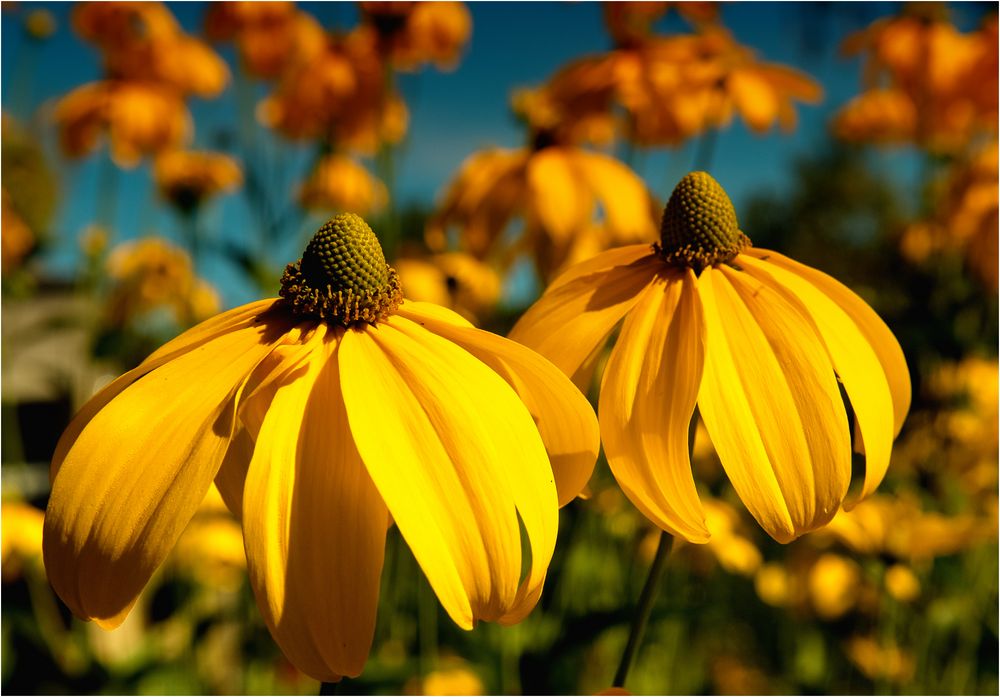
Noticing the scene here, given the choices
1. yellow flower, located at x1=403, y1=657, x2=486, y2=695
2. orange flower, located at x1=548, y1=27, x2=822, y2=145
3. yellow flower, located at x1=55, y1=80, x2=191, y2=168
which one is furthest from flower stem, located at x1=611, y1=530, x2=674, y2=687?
yellow flower, located at x1=55, y1=80, x2=191, y2=168

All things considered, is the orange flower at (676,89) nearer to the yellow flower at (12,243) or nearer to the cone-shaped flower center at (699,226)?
the cone-shaped flower center at (699,226)

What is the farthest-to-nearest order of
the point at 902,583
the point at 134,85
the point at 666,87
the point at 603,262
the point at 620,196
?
the point at 134,85
the point at 666,87
the point at 902,583
the point at 620,196
the point at 603,262

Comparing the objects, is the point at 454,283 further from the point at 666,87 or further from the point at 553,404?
the point at 553,404

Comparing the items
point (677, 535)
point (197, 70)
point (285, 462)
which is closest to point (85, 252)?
point (197, 70)

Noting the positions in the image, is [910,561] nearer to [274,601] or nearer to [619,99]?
[619,99]

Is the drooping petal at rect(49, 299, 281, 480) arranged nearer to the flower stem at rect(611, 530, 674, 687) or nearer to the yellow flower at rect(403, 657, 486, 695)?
the flower stem at rect(611, 530, 674, 687)

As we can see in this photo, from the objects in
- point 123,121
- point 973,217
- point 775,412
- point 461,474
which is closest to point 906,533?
point 973,217

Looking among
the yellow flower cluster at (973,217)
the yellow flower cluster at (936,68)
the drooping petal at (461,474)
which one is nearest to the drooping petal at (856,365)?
the drooping petal at (461,474)
